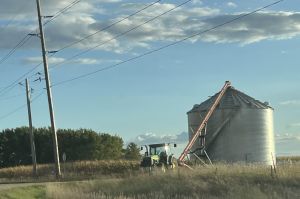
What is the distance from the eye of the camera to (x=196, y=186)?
31312 millimetres

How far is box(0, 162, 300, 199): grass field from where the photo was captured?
92.0 ft

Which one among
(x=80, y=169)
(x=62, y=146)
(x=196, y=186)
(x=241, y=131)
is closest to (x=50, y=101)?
(x=241, y=131)

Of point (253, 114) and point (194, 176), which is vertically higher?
point (253, 114)

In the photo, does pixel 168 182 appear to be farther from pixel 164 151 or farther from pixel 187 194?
A: pixel 164 151

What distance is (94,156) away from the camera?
87688 mm

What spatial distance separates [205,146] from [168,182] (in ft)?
49.5

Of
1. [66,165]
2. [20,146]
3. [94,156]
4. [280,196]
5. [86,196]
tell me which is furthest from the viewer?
[20,146]

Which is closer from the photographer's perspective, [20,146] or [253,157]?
[253,157]

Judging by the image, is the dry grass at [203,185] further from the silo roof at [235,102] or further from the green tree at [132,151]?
the green tree at [132,151]

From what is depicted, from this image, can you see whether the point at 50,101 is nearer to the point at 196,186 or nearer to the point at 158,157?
the point at 158,157

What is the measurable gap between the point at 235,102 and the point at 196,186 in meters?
17.8

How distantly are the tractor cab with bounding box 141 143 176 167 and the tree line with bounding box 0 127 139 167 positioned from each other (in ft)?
136

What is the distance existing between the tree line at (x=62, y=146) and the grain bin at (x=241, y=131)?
1619 inches

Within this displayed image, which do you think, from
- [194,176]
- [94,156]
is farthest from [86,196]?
[94,156]
